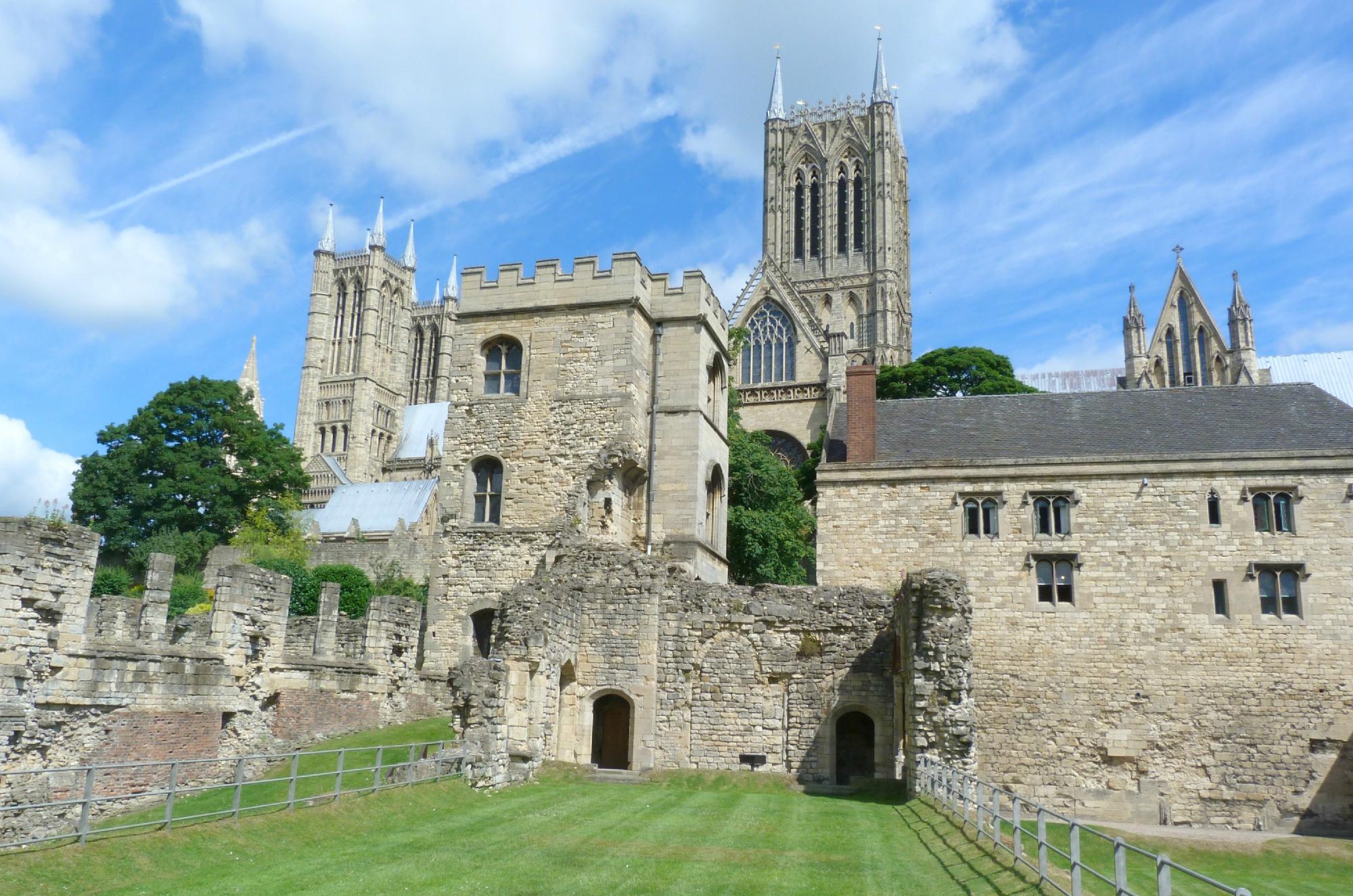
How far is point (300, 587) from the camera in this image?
39.3 meters

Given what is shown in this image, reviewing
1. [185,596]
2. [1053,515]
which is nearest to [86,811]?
[1053,515]

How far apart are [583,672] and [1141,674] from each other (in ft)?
46.0

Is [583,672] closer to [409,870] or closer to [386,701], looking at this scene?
[386,701]

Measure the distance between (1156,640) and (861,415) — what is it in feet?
32.0

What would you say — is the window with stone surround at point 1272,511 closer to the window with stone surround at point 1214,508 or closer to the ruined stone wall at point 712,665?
the window with stone surround at point 1214,508

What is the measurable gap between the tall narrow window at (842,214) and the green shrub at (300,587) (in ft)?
178

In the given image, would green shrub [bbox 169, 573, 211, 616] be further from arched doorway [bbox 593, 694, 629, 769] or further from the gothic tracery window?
the gothic tracery window

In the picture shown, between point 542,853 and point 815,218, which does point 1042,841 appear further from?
point 815,218

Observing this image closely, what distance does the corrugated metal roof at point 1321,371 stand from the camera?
5688 cm

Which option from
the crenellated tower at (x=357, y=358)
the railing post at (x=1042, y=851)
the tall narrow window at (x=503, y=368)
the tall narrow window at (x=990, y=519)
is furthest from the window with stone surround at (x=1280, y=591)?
the crenellated tower at (x=357, y=358)

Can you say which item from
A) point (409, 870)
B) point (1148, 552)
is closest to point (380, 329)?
point (1148, 552)


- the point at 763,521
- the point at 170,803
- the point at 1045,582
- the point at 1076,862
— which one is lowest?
the point at 170,803

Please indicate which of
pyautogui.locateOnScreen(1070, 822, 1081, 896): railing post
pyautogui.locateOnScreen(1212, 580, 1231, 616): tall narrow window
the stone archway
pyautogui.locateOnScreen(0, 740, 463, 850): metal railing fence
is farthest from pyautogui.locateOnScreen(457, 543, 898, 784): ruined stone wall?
pyautogui.locateOnScreen(1070, 822, 1081, 896): railing post

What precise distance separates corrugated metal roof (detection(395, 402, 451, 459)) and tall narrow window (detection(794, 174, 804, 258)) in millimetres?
32999
